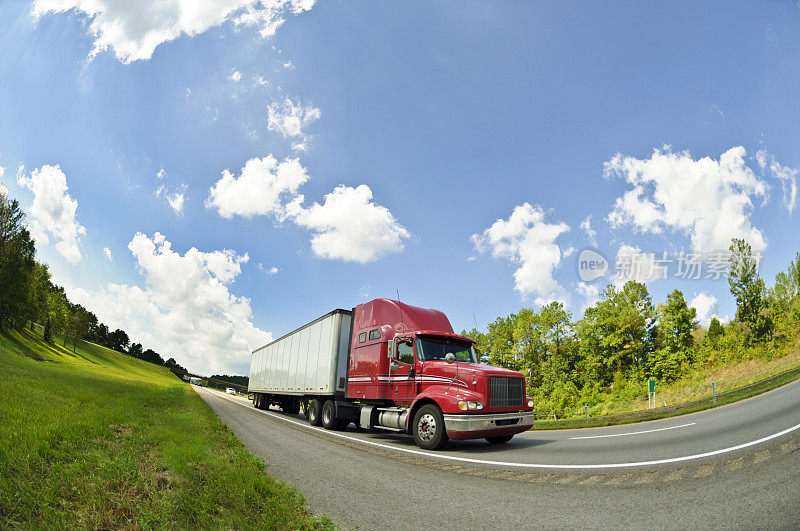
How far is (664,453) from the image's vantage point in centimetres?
697

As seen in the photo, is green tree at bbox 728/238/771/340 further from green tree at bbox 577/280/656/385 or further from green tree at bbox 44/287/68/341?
green tree at bbox 44/287/68/341

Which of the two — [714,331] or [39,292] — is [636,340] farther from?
[39,292]

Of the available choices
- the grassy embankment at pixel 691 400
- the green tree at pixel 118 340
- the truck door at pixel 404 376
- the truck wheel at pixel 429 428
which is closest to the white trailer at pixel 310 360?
the truck door at pixel 404 376

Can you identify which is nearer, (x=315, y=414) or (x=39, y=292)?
(x=315, y=414)

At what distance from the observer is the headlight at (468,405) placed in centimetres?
876

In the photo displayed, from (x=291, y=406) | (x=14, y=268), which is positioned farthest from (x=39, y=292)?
(x=291, y=406)

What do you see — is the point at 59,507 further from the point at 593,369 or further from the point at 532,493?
the point at 593,369

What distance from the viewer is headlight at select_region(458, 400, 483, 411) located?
28.7 ft

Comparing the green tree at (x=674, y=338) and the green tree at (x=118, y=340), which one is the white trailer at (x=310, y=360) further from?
the green tree at (x=118, y=340)

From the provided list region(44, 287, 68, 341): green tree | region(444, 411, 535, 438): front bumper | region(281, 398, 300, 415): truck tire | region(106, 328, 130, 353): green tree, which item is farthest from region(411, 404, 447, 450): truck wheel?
region(106, 328, 130, 353): green tree

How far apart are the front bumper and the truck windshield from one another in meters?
2.14

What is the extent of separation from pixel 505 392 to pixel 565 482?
4.01 m

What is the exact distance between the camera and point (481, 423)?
8648 millimetres

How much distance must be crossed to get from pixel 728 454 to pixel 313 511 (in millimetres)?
6860
